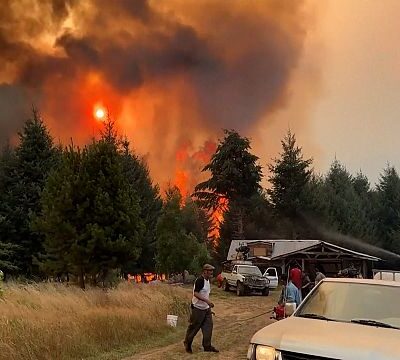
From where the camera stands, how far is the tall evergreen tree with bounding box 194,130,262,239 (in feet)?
179

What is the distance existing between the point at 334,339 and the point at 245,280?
82.5ft

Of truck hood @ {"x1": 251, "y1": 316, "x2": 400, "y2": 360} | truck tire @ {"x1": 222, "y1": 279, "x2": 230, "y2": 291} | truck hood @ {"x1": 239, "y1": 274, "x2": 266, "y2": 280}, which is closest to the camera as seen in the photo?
truck hood @ {"x1": 251, "y1": 316, "x2": 400, "y2": 360}

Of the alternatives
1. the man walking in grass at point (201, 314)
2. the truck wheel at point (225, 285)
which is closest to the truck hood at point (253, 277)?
the truck wheel at point (225, 285)

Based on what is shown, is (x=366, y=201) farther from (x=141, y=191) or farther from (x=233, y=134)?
(x=141, y=191)

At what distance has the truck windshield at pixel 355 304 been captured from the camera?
227 inches

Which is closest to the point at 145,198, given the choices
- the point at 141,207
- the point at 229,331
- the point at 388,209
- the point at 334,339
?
the point at 141,207

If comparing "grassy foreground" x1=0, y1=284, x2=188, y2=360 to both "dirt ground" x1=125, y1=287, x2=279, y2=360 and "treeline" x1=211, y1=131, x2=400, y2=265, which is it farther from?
"treeline" x1=211, y1=131, x2=400, y2=265

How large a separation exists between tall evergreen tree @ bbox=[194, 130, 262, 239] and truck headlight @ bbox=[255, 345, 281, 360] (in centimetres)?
4865

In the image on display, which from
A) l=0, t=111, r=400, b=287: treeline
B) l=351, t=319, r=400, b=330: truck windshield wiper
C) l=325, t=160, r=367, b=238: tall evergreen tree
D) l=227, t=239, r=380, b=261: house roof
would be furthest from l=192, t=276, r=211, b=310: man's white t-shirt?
l=325, t=160, r=367, b=238: tall evergreen tree

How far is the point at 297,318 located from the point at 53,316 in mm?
6902

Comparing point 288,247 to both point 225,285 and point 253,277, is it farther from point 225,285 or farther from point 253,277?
point 253,277

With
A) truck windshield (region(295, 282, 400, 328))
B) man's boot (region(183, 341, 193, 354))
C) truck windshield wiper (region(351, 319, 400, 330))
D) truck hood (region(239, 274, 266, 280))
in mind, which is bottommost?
man's boot (region(183, 341, 193, 354))

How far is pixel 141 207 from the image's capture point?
40.1 meters

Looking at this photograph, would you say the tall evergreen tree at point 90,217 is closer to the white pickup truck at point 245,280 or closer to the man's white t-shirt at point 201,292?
the white pickup truck at point 245,280
